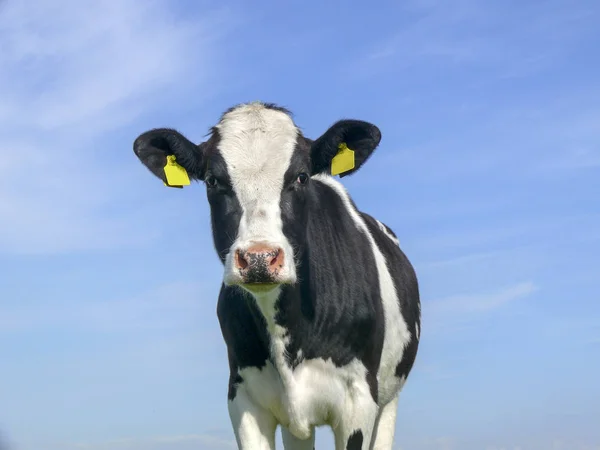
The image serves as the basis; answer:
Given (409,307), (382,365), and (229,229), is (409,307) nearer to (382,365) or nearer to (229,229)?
(382,365)

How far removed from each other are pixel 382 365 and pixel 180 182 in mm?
3049

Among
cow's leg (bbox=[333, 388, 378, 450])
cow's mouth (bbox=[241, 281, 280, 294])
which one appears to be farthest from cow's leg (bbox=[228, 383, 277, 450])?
cow's mouth (bbox=[241, 281, 280, 294])

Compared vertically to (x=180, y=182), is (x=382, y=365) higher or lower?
lower

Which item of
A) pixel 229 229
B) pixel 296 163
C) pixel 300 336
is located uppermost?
pixel 296 163

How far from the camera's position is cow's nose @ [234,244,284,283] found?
9.03 meters

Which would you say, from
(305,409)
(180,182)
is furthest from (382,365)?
(180,182)

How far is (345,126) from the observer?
1080cm

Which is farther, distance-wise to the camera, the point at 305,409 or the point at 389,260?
the point at 389,260

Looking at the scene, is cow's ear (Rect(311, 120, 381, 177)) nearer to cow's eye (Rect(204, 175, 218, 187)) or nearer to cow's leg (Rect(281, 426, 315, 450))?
cow's eye (Rect(204, 175, 218, 187))

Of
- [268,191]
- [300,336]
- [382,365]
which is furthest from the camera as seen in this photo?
[382,365]

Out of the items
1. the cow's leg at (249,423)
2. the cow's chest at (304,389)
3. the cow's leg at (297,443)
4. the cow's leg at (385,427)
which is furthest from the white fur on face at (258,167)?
the cow's leg at (385,427)

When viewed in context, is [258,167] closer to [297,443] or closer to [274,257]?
[274,257]

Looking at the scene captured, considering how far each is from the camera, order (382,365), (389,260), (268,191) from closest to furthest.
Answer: (268,191) < (382,365) < (389,260)

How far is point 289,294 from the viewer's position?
10.3 meters
